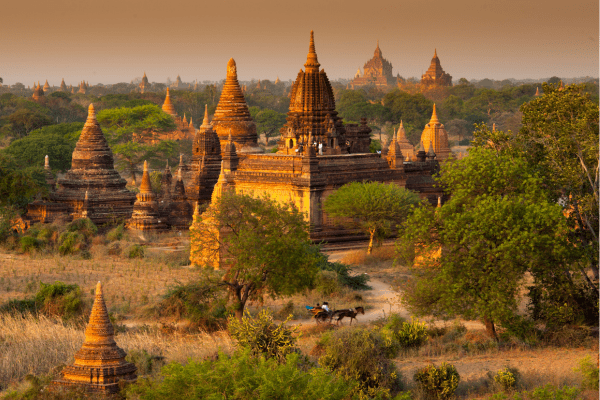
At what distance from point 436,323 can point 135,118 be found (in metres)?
64.3

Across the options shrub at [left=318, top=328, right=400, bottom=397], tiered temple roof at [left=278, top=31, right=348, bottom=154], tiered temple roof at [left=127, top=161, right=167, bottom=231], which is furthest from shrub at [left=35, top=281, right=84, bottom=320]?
tiered temple roof at [left=278, top=31, right=348, bottom=154]

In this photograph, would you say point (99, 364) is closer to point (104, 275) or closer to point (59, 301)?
point (59, 301)

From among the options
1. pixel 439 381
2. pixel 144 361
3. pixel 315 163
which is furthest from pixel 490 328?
pixel 315 163

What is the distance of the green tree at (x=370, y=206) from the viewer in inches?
1438

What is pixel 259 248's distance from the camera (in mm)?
25047

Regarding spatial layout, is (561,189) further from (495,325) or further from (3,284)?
(3,284)

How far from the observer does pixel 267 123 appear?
110m

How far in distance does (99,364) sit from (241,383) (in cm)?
329

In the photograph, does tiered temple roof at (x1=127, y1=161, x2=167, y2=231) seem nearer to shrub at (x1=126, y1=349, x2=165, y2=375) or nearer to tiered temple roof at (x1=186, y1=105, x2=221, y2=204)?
tiered temple roof at (x1=186, y1=105, x2=221, y2=204)

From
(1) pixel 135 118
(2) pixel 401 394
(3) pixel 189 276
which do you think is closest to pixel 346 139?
(3) pixel 189 276

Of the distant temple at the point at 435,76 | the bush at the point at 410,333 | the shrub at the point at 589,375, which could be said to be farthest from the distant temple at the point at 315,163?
the distant temple at the point at 435,76

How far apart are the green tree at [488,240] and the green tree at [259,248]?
3.10 m

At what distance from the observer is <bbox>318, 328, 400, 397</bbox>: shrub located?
62.3ft

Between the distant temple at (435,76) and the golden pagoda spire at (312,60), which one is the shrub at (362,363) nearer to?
the golden pagoda spire at (312,60)
